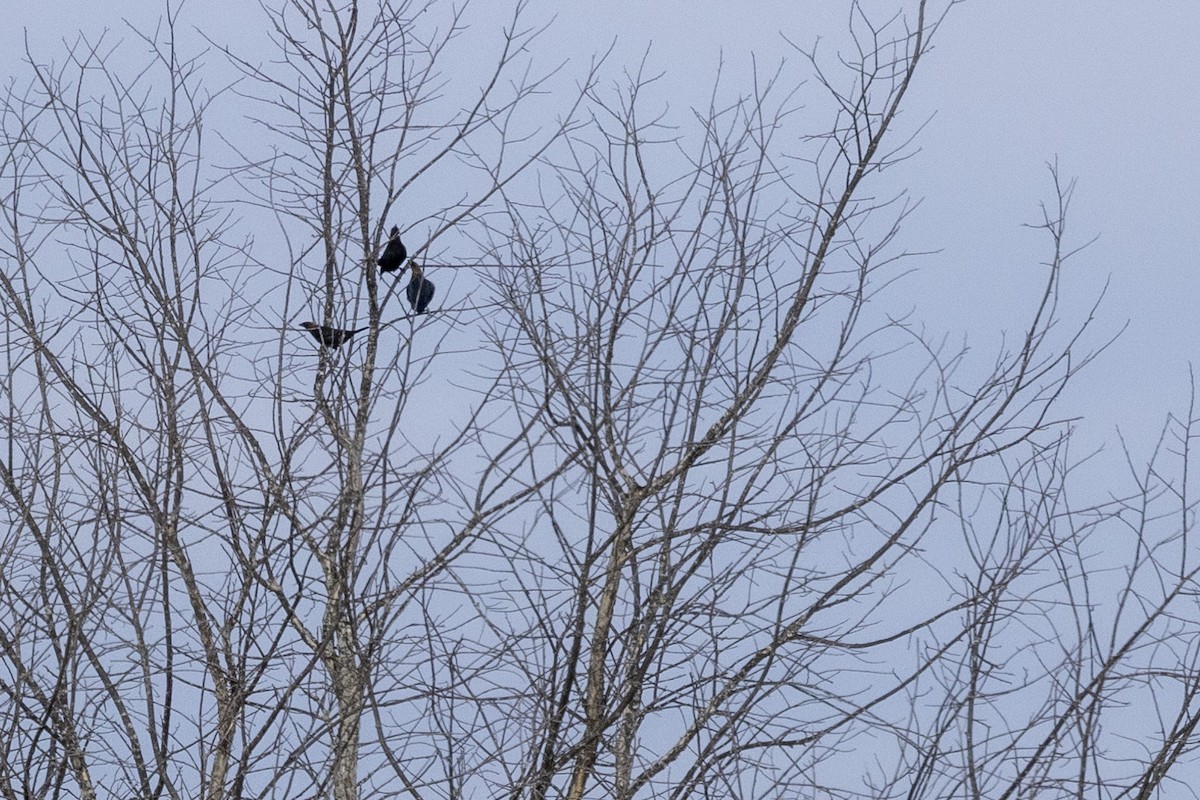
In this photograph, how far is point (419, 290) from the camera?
613cm

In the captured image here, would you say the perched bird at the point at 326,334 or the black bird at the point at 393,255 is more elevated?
the black bird at the point at 393,255

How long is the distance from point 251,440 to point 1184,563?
123 inches

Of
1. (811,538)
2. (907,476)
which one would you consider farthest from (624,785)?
(907,476)

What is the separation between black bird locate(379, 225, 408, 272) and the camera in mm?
6254

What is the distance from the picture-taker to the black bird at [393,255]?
6254 mm

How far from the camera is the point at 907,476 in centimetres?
538

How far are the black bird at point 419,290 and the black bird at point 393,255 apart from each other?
0.18 feet

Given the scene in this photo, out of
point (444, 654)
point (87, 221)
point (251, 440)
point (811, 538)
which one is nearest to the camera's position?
point (444, 654)

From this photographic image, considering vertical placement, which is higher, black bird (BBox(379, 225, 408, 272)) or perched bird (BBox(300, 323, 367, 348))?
black bird (BBox(379, 225, 408, 272))

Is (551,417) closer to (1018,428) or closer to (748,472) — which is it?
(748,472)

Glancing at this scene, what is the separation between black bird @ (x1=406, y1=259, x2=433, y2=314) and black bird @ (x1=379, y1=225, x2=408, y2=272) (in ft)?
0.18

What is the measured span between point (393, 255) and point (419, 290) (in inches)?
10.1

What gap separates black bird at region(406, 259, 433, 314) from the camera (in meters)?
6.07

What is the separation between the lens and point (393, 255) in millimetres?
6309
